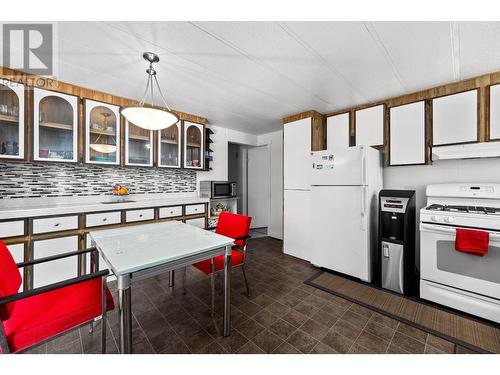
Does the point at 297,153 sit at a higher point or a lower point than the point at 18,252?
higher

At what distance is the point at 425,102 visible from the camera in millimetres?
2504

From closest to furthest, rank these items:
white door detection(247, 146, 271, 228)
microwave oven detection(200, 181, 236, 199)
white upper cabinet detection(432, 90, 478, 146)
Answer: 1. white upper cabinet detection(432, 90, 478, 146)
2. microwave oven detection(200, 181, 236, 199)
3. white door detection(247, 146, 271, 228)

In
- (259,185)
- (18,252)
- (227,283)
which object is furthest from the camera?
(259,185)

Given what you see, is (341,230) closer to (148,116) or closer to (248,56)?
(248,56)

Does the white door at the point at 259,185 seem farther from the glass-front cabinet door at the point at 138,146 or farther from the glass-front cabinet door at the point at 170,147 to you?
the glass-front cabinet door at the point at 138,146

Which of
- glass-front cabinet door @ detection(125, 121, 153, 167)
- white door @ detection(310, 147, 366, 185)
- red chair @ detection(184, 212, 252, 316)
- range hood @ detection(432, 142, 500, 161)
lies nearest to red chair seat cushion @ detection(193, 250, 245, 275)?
red chair @ detection(184, 212, 252, 316)

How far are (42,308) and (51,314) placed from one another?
0.42 feet

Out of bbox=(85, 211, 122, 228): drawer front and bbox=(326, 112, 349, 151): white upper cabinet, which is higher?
bbox=(326, 112, 349, 151): white upper cabinet

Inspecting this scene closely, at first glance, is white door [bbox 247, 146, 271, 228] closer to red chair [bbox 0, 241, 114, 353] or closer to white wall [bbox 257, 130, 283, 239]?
white wall [bbox 257, 130, 283, 239]

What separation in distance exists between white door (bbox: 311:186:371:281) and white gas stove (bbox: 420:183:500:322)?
56 centimetres

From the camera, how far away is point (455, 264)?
6.26ft

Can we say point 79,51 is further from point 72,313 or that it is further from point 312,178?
point 312,178

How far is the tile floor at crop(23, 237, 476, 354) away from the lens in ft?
4.89

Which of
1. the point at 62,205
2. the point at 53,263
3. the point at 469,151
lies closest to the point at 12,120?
the point at 62,205
